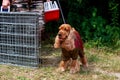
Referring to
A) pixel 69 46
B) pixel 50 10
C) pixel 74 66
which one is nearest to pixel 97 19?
pixel 50 10

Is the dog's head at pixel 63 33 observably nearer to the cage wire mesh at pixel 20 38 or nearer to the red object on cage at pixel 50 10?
the cage wire mesh at pixel 20 38

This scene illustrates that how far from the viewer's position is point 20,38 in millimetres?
5812

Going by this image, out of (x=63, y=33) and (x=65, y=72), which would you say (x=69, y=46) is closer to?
(x=63, y=33)

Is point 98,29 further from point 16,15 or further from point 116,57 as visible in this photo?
point 16,15

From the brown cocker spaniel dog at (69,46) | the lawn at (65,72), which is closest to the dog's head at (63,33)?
the brown cocker spaniel dog at (69,46)

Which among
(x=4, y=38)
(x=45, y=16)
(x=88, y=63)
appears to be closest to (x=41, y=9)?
(x=45, y=16)

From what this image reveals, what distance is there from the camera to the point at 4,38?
591cm

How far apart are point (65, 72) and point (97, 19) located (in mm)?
2127

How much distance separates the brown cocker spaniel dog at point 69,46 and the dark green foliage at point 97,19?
166 centimetres

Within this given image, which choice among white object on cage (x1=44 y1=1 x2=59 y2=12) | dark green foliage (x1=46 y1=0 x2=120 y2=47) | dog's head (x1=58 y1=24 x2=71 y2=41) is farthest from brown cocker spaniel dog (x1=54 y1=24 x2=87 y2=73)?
dark green foliage (x1=46 y1=0 x2=120 y2=47)

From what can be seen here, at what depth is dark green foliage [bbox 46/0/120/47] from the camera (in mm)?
7172

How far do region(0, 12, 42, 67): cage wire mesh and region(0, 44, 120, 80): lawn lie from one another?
0.50ft

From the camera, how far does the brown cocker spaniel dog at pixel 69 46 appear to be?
5.22m

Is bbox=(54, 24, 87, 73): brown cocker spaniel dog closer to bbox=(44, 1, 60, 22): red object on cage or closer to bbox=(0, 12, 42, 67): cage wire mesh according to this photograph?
bbox=(0, 12, 42, 67): cage wire mesh
